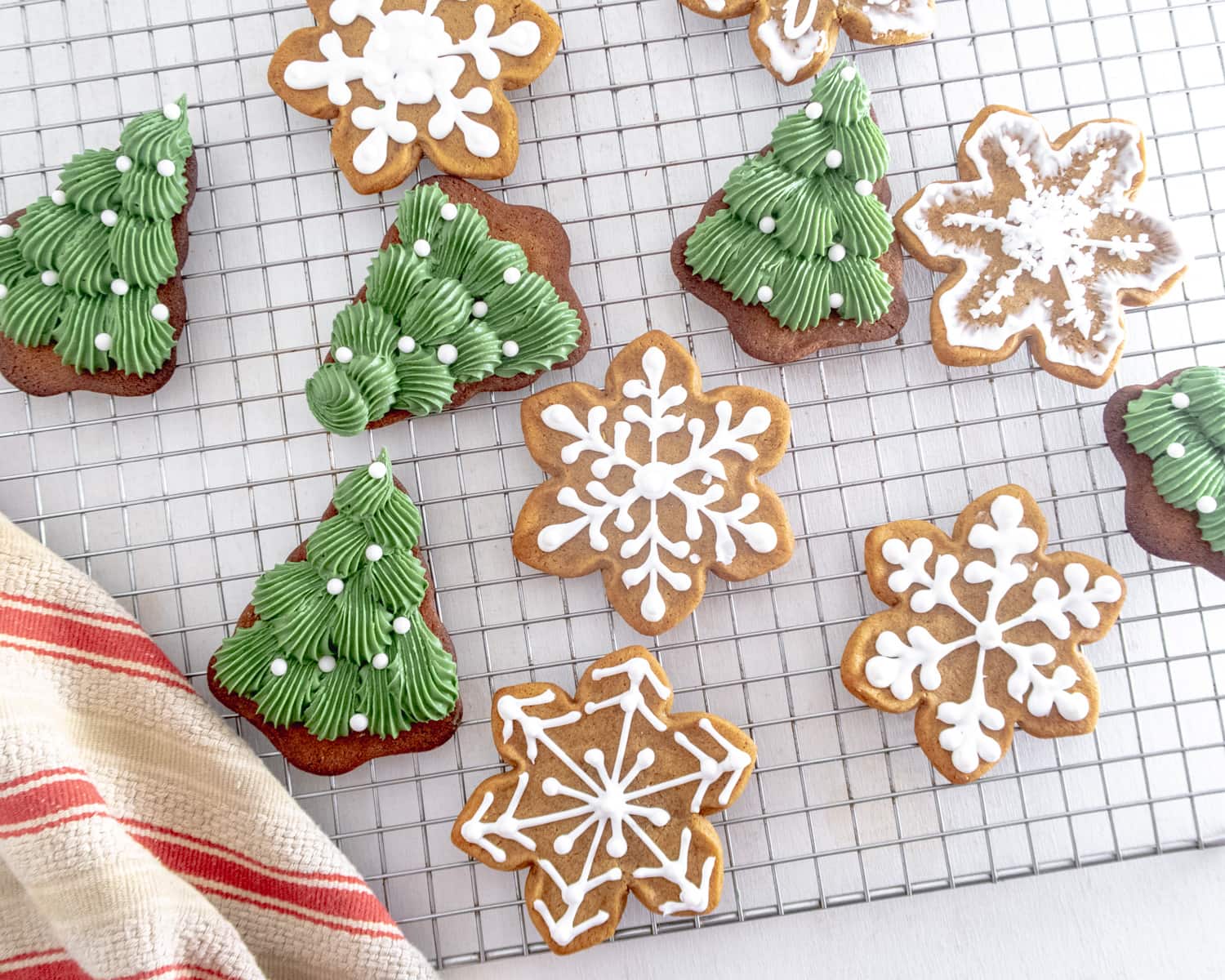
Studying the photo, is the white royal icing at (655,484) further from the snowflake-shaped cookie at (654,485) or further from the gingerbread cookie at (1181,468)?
the gingerbread cookie at (1181,468)

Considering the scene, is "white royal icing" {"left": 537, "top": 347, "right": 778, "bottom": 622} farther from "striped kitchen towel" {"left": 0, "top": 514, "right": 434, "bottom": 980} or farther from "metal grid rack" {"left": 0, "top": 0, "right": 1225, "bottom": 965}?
"striped kitchen towel" {"left": 0, "top": 514, "right": 434, "bottom": 980}

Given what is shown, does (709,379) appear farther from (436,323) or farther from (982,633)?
(982,633)

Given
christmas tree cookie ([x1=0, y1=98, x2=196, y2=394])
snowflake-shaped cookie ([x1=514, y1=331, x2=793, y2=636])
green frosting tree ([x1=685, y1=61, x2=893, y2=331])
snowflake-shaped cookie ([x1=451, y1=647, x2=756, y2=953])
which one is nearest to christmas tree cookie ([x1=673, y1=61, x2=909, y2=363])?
green frosting tree ([x1=685, y1=61, x2=893, y2=331])

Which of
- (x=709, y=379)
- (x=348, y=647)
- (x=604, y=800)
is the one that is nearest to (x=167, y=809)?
(x=348, y=647)

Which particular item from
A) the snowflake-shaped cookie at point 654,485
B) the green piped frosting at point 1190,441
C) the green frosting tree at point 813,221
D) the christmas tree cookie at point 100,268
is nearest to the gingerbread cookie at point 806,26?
the green frosting tree at point 813,221

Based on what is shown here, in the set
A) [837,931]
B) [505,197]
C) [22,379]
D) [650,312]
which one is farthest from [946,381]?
[22,379]

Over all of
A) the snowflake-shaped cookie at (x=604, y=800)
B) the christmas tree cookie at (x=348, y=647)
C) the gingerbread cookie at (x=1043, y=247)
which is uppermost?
the gingerbread cookie at (x=1043, y=247)

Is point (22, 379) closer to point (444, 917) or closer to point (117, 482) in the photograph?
point (117, 482)
